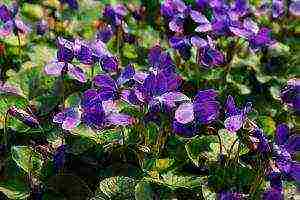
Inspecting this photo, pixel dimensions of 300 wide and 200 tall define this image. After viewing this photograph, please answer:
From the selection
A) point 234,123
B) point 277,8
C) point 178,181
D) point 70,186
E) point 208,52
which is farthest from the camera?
point 277,8

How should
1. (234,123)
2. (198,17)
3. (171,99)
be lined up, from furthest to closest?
(198,17) < (171,99) < (234,123)

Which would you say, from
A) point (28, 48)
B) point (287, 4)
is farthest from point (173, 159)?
point (287, 4)

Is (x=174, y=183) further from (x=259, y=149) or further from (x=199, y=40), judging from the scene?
(x=199, y=40)

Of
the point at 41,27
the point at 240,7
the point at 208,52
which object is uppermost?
the point at 240,7

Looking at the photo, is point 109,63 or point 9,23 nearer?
point 109,63

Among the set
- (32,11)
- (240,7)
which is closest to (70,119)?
(240,7)

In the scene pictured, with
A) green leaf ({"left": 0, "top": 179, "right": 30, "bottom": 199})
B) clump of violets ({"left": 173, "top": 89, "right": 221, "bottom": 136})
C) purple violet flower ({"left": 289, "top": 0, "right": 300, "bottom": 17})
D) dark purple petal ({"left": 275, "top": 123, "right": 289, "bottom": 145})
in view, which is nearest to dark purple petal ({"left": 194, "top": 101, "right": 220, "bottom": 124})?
clump of violets ({"left": 173, "top": 89, "right": 221, "bottom": 136})

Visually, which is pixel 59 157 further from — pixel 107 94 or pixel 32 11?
pixel 32 11

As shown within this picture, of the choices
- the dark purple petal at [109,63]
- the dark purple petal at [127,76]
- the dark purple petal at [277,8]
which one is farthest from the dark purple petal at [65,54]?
the dark purple petal at [277,8]
